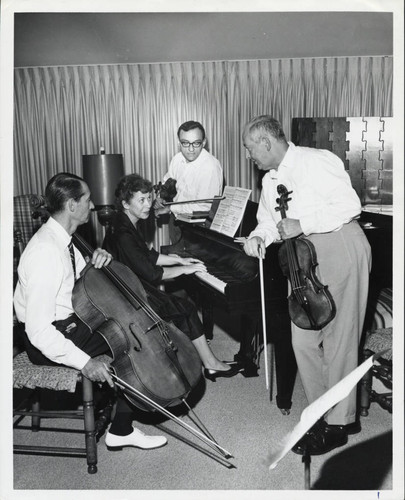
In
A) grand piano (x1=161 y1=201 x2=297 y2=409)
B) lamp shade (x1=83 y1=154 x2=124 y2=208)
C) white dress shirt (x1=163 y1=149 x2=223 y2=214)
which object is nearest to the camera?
grand piano (x1=161 y1=201 x2=297 y2=409)

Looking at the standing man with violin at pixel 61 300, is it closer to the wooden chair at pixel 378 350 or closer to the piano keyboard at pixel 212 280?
the piano keyboard at pixel 212 280

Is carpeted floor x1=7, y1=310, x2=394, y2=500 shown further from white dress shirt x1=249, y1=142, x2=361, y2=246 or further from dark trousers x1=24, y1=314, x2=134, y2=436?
white dress shirt x1=249, y1=142, x2=361, y2=246

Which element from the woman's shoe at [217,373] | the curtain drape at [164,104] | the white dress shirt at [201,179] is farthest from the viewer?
the curtain drape at [164,104]

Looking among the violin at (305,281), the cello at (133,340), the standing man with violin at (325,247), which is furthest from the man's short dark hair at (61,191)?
the violin at (305,281)

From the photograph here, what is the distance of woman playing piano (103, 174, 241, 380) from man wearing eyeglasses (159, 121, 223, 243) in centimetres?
112

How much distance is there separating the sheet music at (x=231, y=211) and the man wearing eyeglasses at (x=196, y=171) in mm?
1001

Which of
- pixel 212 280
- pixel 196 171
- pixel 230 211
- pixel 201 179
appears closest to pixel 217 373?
pixel 212 280

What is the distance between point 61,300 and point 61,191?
58 centimetres

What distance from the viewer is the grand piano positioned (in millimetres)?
2912

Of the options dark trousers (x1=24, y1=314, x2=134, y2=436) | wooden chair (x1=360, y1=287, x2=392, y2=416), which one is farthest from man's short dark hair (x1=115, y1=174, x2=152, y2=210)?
wooden chair (x1=360, y1=287, x2=392, y2=416)

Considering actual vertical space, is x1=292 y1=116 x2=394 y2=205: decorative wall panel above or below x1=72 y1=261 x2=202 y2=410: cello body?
above

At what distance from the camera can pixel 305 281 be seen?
2.58 m

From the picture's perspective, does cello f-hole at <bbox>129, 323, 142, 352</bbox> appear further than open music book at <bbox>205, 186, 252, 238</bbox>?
No

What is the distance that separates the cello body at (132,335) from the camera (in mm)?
2459
